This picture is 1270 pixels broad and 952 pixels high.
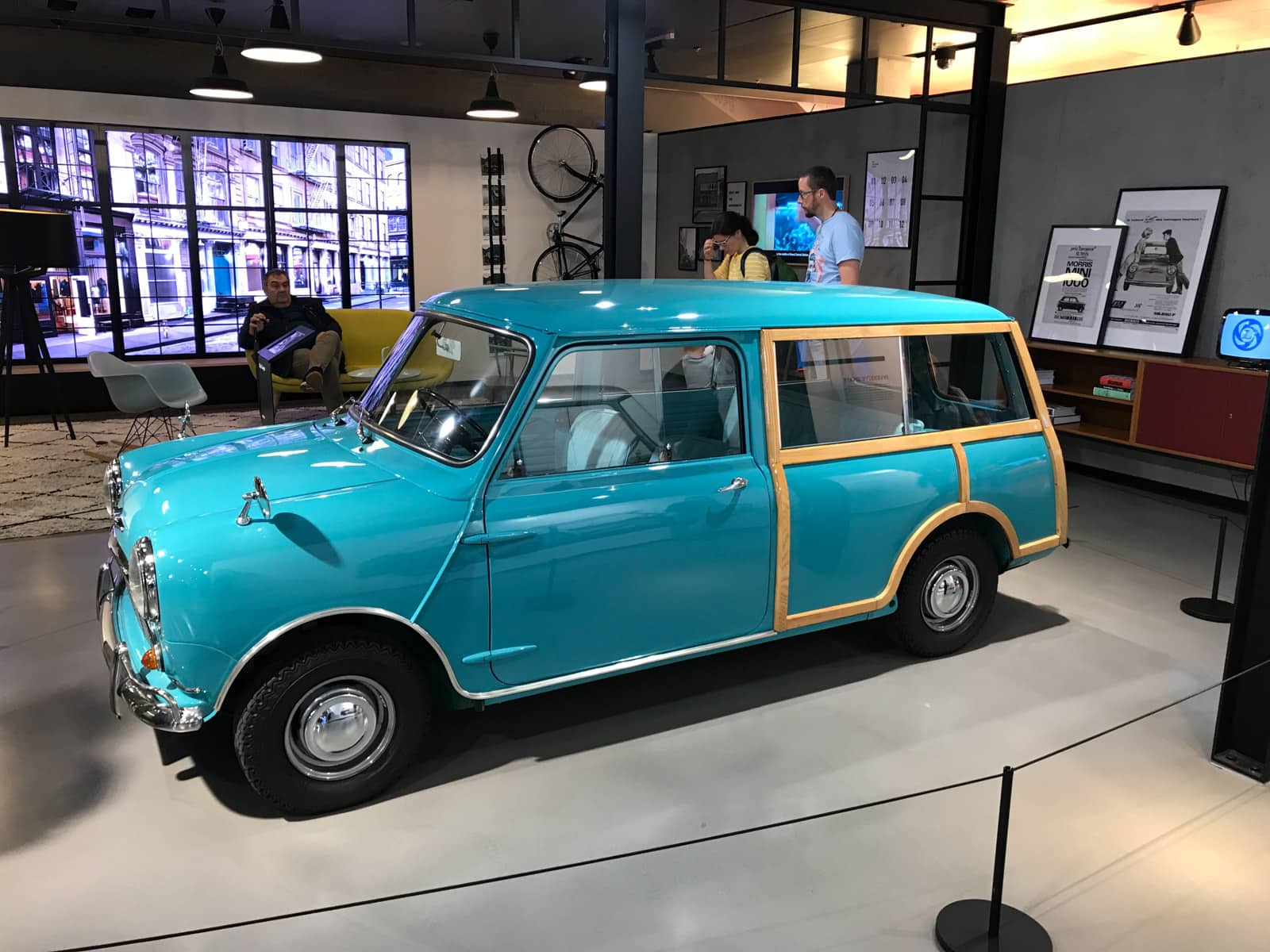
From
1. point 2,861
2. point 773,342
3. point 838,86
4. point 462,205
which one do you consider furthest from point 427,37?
point 2,861

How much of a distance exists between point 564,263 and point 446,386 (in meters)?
8.89

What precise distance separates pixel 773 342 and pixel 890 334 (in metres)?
0.58

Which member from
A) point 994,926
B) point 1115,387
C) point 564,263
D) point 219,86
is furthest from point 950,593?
point 564,263

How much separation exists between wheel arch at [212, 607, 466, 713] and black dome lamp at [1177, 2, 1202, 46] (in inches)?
323

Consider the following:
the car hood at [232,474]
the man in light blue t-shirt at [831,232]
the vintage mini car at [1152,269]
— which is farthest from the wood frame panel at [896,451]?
the vintage mini car at [1152,269]

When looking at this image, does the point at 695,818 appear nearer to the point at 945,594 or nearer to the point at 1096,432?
the point at 945,594

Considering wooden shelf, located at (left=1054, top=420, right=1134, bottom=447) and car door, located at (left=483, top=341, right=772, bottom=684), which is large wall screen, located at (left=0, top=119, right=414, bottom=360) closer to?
wooden shelf, located at (left=1054, top=420, right=1134, bottom=447)

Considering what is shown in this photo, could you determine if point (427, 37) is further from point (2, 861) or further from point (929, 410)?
point (2, 861)

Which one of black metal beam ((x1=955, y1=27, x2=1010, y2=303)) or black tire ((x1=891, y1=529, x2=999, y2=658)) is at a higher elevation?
black metal beam ((x1=955, y1=27, x2=1010, y2=303))

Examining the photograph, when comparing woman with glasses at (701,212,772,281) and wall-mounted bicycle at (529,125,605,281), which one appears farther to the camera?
wall-mounted bicycle at (529,125,605,281)

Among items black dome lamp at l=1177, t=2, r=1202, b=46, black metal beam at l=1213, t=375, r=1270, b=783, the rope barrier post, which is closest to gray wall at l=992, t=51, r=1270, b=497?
black dome lamp at l=1177, t=2, r=1202, b=46

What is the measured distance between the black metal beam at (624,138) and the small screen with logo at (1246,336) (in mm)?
3358

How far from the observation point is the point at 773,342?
3350mm

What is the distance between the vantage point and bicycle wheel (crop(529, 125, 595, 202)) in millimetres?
11453
